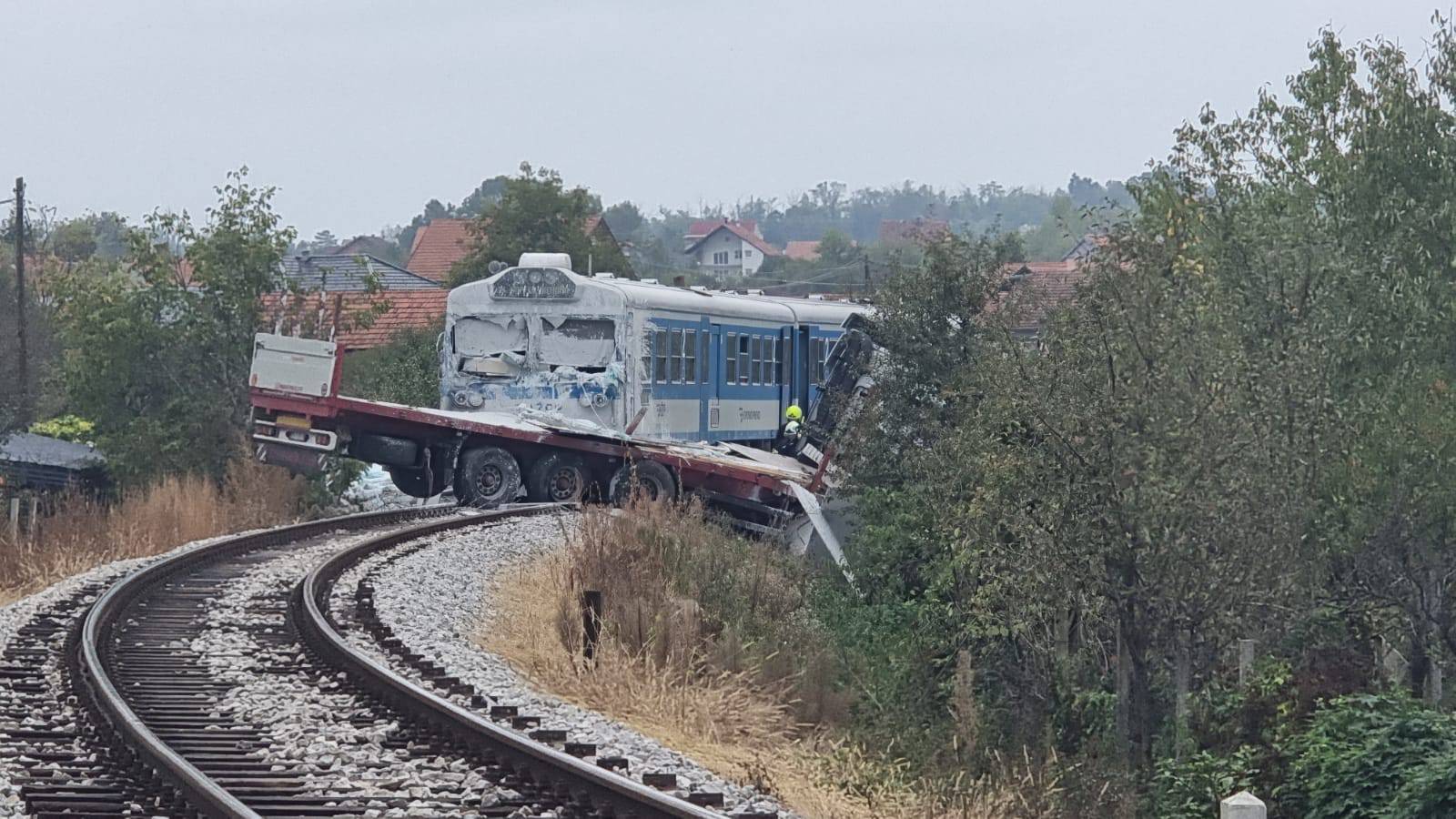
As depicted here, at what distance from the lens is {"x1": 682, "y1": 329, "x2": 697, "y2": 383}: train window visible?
27312 mm

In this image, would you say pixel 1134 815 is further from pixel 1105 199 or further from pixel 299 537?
pixel 299 537

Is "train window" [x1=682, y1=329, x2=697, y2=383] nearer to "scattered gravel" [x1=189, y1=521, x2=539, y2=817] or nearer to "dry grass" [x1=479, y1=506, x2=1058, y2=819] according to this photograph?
"dry grass" [x1=479, y1=506, x2=1058, y2=819]

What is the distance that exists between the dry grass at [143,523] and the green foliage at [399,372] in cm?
469

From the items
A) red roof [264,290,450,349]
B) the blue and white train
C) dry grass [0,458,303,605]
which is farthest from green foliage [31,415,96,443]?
the blue and white train

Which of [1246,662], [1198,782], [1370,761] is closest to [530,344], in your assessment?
[1246,662]

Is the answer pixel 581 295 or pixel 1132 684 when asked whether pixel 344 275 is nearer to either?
pixel 581 295

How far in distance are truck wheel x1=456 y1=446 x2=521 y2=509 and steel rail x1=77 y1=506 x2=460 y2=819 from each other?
219cm

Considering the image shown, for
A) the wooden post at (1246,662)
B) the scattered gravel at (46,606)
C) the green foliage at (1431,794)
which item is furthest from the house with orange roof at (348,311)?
the green foliage at (1431,794)

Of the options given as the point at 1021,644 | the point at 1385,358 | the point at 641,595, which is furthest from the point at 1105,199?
the point at 641,595

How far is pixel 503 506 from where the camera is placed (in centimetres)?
2412

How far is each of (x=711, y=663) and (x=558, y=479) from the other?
12433mm

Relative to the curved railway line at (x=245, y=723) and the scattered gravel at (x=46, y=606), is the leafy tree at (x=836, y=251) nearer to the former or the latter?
the scattered gravel at (x=46, y=606)

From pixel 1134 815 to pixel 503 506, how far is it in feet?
40.2

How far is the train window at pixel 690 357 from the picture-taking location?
2731 cm
